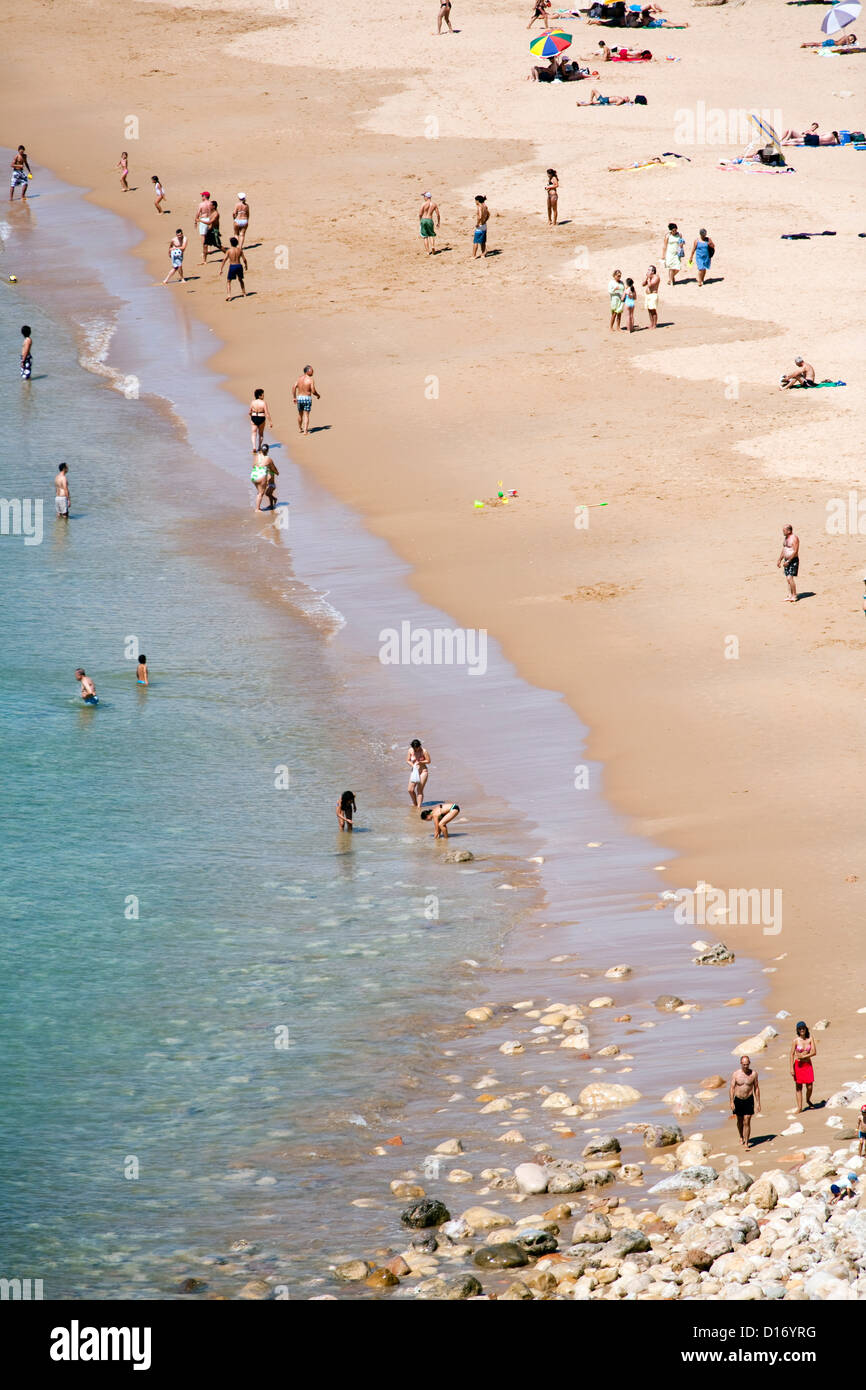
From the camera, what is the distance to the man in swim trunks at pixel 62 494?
34.7 meters

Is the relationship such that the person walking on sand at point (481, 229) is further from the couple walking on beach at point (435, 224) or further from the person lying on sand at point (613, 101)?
the person lying on sand at point (613, 101)

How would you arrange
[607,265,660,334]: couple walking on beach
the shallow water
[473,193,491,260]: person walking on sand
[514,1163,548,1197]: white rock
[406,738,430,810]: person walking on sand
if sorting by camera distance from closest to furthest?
1. [514,1163,548,1197]: white rock
2. the shallow water
3. [406,738,430,810]: person walking on sand
4. [607,265,660,334]: couple walking on beach
5. [473,193,491,260]: person walking on sand

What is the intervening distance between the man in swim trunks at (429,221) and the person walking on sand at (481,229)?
1.14 m

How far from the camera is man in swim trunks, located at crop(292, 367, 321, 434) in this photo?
3731 cm

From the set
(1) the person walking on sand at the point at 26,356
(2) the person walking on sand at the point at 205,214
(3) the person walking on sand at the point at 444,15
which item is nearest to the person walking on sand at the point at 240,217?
(2) the person walking on sand at the point at 205,214

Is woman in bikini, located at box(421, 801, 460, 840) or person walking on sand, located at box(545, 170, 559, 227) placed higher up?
person walking on sand, located at box(545, 170, 559, 227)

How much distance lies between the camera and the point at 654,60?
6041 cm

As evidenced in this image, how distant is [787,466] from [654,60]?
33157 millimetres

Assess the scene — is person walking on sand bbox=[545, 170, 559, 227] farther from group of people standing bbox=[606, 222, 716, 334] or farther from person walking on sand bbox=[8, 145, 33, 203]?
person walking on sand bbox=[8, 145, 33, 203]

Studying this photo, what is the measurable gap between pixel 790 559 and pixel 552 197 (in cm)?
2251

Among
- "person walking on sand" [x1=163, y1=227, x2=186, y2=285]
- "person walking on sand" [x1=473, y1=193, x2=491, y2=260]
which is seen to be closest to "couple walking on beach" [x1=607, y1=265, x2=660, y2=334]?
"person walking on sand" [x1=473, y1=193, x2=491, y2=260]

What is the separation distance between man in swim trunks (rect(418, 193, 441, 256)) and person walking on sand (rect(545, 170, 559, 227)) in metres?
3.02

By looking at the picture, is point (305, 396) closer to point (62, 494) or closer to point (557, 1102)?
point (62, 494)
